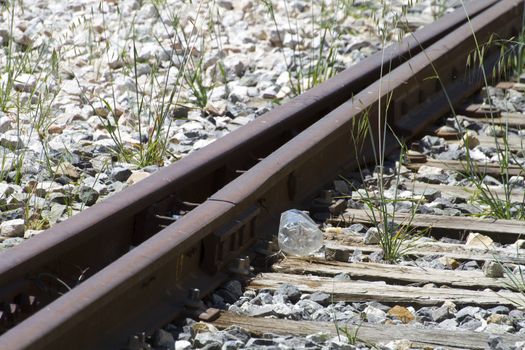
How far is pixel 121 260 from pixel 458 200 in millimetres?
1879

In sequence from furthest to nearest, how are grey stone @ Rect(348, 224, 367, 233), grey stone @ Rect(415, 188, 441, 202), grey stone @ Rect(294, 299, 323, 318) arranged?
grey stone @ Rect(415, 188, 441, 202), grey stone @ Rect(348, 224, 367, 233), grey stone @ Rect(294, 299, 323, 318)

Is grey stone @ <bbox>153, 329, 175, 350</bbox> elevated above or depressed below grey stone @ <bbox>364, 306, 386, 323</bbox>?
below

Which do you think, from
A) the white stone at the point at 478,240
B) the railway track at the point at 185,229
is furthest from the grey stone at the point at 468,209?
the railway track at the point at 185,229

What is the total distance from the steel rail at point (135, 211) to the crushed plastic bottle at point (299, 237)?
37 centimetres

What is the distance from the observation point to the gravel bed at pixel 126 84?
490 centimetres

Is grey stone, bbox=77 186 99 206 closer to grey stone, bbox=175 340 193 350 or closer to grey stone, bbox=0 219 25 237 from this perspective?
grey stone, bbox=0 219 25 237

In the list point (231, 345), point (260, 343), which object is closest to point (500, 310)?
point (260, 343)

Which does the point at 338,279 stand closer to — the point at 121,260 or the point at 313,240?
the point at 313,240

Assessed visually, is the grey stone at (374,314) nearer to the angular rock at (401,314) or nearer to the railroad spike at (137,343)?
the angular rock at (401,314)

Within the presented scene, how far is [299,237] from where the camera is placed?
13.8 ft

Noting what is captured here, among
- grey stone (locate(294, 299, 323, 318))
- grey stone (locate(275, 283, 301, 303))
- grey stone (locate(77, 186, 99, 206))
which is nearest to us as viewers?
grey stone (locate(294, 299, 323, 318))

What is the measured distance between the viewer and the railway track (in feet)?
10.6

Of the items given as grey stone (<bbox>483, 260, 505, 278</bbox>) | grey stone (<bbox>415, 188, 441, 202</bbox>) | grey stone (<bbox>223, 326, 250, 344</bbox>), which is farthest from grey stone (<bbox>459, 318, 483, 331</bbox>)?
grey stone (<bbox>415, 188, 441, 202</bbox>)

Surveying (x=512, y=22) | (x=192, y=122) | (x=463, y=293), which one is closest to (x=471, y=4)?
(x=512, y=22)
